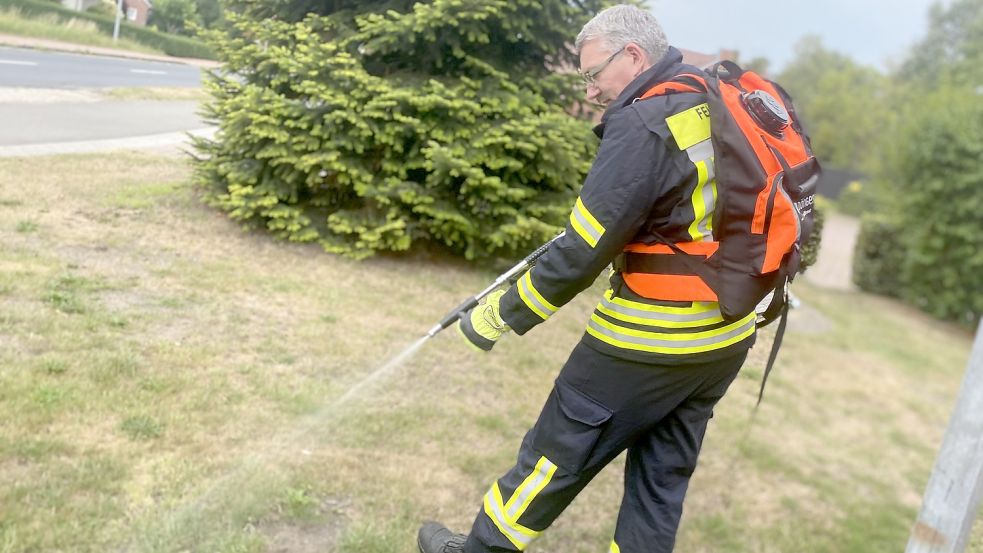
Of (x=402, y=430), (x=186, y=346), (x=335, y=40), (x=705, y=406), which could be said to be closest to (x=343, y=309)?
(x=186, y=346)

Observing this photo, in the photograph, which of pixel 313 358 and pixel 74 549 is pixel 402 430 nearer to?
pixel 313 358

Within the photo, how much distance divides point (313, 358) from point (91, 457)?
1.67m

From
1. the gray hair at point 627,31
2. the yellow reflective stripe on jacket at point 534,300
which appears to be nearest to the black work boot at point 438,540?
the yellow reflective stripe on jacket at point 534,300

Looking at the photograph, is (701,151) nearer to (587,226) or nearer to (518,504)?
(587,226)

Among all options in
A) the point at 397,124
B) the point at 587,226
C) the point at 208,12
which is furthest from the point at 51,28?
the point at 587,226

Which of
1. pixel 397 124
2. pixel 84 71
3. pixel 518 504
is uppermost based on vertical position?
pixel 397 124

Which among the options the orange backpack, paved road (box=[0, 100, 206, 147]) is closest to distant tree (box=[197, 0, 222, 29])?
paved road (box=[0, 100, 206, 147])

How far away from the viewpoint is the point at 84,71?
29.5 ft

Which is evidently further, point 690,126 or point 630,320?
point 630,320

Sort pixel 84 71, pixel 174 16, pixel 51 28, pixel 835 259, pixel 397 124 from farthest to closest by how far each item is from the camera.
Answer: pixel 835 259, pixel 84 71, pixel 174 16, pixel 397 124, pixel 51 28

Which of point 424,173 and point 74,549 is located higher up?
point 424,173

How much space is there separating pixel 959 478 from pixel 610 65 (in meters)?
1.92

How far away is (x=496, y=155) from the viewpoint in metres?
6.72

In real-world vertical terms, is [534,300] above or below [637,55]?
below
